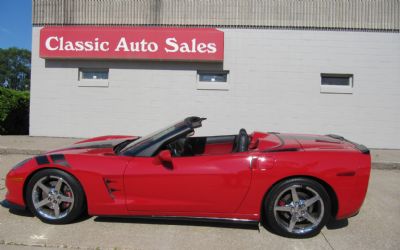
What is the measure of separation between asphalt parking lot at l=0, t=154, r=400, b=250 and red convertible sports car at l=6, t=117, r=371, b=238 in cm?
16

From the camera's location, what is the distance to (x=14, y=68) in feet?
287

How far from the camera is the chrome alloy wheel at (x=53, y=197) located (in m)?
3.71

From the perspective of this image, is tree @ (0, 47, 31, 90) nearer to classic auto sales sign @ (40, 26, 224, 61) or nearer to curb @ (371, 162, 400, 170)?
classic auto sales sign @ (40, 26, 224, 61)

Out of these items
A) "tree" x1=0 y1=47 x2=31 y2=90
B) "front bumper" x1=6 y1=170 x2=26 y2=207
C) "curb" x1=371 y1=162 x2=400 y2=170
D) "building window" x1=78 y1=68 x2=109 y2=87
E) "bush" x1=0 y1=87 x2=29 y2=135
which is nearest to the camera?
"front bumper" x1=6 y1=170 x2=26 y2=207

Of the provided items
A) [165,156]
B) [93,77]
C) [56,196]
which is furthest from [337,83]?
[56,196]

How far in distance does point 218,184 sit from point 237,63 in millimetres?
6794

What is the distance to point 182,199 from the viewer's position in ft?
11.6

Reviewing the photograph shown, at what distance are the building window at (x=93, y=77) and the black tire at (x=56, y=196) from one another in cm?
669

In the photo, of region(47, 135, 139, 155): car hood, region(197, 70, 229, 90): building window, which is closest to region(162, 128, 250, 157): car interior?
region(47, 135, 139, 155): car hood

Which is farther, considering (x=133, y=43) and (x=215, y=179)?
(x=133, y=43)

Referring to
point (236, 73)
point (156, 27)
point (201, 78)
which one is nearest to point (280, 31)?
point (236, 73)

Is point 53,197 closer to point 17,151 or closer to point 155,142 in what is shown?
point 155,142

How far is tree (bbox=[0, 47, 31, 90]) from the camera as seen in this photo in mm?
85812

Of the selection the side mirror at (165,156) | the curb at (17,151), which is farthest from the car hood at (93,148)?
the curb at (17,151)
